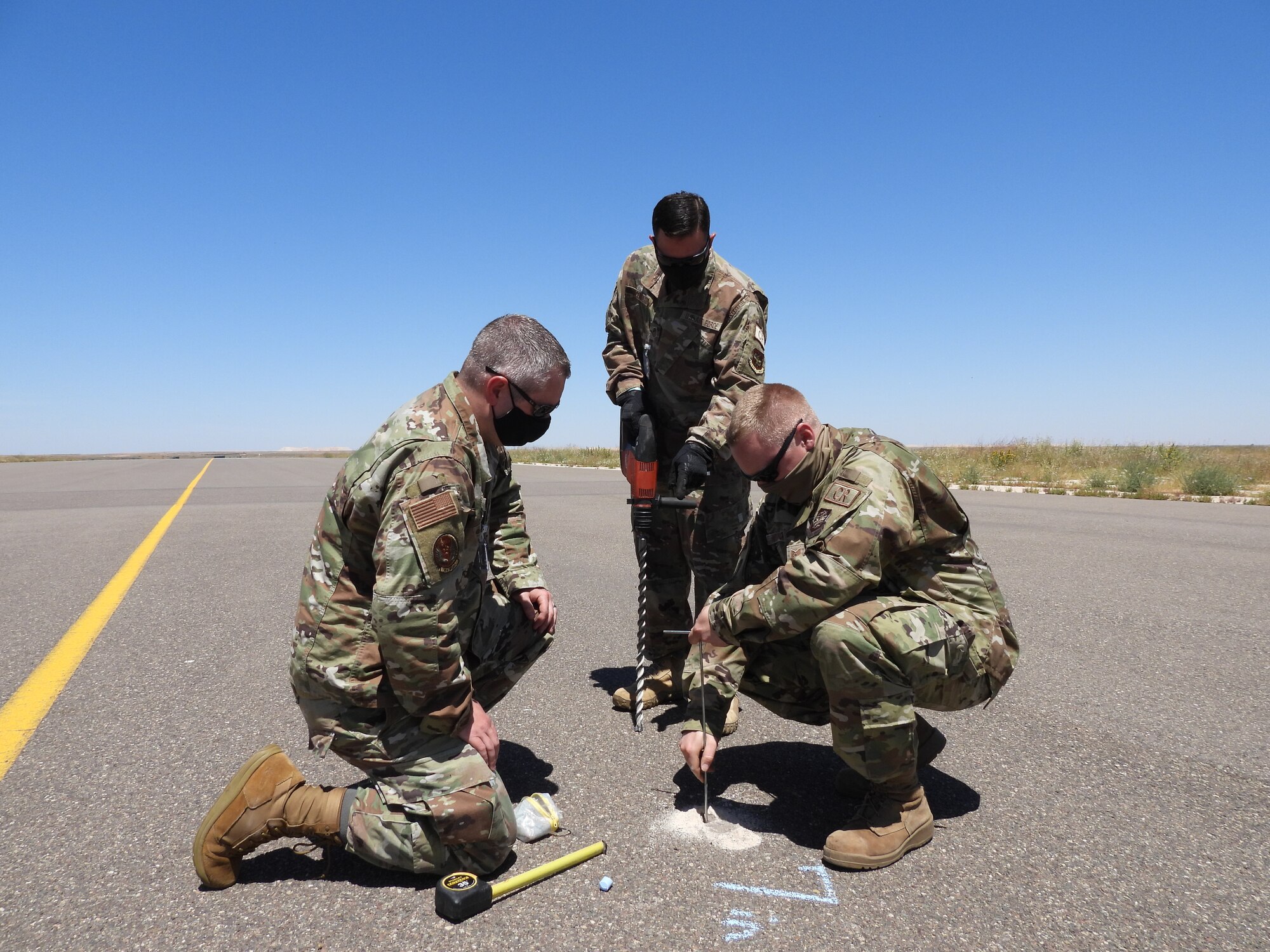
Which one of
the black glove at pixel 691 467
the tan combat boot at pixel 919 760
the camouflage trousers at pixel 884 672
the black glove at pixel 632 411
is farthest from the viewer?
the black glove at pixel 632 411

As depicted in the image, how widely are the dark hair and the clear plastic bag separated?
8.09 feet

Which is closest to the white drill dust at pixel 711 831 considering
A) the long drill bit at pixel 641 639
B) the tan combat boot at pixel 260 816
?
the long drill bit at pixel 641 639

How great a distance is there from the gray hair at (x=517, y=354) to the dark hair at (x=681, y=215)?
1.35 m

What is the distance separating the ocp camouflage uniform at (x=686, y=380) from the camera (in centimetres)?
399

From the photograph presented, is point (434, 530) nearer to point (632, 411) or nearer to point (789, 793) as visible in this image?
point (789, 793)

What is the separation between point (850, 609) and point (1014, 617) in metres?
3.41

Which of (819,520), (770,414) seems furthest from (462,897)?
(770,414)

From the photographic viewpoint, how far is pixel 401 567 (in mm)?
2242

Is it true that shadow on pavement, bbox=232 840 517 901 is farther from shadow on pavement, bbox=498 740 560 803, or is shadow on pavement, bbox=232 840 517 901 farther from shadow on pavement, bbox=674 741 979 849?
shadow on pavement, bbox=674 741 979 849

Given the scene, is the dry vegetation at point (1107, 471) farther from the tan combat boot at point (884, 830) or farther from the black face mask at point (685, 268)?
the tan combat boot at point (884, 830)

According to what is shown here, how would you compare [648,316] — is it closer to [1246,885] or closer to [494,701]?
[494,701]

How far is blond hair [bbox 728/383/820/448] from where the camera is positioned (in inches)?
106

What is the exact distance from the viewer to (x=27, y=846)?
8.21ft

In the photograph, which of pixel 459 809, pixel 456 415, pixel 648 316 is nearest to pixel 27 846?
pixel 459 809
